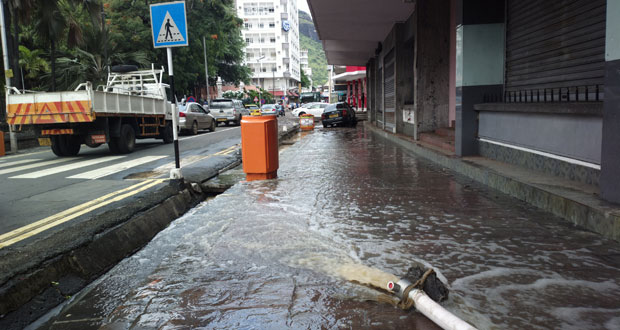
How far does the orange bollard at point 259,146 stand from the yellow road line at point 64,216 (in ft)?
5.51

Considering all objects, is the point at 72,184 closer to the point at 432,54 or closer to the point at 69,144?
the point at 69,144

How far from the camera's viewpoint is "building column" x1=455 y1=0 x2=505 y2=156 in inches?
328

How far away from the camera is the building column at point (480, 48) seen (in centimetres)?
833

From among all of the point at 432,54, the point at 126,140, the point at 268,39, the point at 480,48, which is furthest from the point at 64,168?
the point at 268,39

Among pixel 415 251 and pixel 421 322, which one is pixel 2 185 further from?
pixel 421 322

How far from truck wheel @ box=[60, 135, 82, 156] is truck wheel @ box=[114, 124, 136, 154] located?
1.09m

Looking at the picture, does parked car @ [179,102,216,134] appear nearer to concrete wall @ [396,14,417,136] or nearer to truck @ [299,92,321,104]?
concrete wall @ [396,14,417,136]

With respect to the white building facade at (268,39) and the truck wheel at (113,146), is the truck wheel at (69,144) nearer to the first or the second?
the truck wheel at (113,146)

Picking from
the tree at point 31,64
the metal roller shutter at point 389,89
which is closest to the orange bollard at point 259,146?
the metal roller shutter at point 389,89

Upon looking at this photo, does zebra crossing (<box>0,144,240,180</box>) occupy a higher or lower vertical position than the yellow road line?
higher

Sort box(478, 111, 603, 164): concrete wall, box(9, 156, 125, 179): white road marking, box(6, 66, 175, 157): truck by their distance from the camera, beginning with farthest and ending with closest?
box(6, 66, 175, 157): truck → box(9, 156, 125, 179): white road marking → box(478, 111, 603, 164): concrete wall

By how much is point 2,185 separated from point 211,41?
28868mm

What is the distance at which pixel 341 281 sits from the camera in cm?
349

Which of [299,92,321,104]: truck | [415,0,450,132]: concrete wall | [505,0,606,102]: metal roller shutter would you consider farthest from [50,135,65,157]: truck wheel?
[299,92,321,104]: truck
